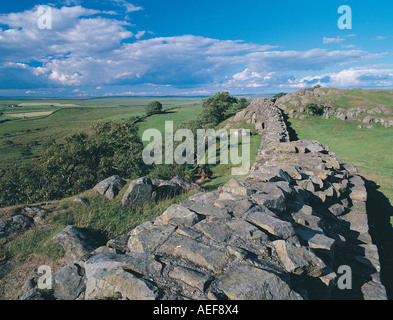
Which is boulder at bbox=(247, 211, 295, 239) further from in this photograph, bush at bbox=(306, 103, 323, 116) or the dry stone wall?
bush at bbox=(306, 103, 323, 116)

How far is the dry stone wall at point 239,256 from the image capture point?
3793mm

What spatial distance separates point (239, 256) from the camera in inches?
171

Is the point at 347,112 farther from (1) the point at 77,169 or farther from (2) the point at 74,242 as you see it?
(2) the point at 74,242

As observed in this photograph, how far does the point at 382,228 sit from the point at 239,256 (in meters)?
9.41

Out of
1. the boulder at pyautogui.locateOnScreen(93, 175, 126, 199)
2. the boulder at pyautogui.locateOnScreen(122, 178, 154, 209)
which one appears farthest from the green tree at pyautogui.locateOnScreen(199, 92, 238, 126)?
the boulder at pyautogui.locateOnScreen(122, 178, 154, 209)

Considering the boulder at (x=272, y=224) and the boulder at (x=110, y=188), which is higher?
the boulder at (x=272, y=224)

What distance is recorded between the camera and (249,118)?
110 feet

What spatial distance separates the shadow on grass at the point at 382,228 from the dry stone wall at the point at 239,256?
46.9 inches

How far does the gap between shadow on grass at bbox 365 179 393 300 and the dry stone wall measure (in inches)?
46.9

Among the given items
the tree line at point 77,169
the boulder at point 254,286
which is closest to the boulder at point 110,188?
the tree line at point 77,169

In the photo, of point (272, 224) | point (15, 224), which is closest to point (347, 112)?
point (272, 224)

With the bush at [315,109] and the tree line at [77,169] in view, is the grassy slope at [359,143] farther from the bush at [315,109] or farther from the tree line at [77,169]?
the tree line at [77,169]

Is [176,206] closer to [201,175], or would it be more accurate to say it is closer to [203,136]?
[201,175]

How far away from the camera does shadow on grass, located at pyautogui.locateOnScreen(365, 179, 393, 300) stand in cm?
717
